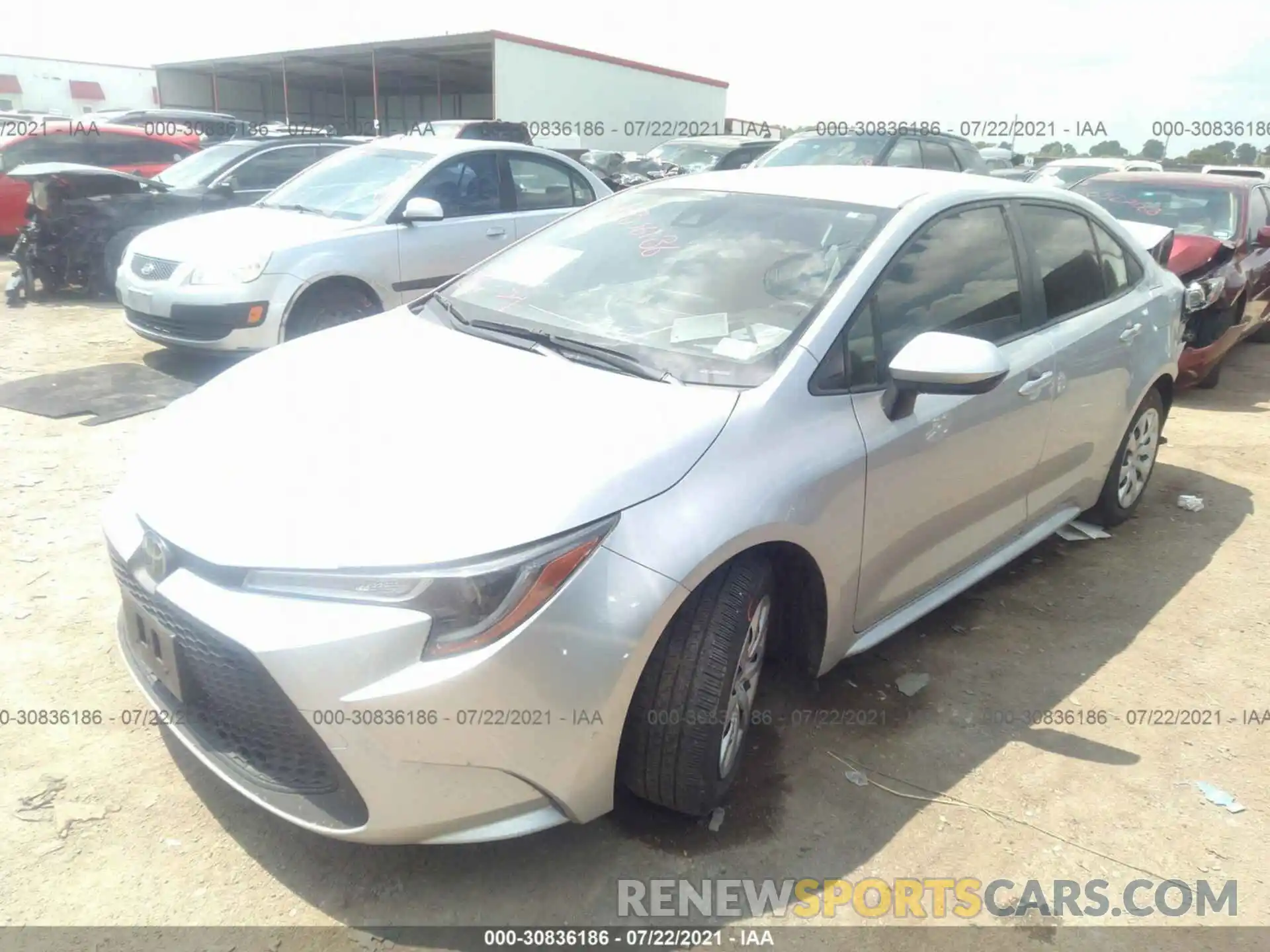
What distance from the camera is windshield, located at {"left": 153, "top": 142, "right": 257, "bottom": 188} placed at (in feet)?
31.4

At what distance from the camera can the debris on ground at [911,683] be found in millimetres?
3238

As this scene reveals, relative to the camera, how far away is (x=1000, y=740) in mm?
2990

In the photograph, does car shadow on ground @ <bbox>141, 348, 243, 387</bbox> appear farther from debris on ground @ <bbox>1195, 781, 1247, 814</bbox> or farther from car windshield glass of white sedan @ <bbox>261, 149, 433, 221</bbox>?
debris on ground @ <bbox>1195, 781, 1247, 814</bbox>

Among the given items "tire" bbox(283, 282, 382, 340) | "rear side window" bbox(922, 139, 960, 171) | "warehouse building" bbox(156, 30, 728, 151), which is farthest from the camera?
"warehouse building" bbox(156, 30, 728, 151)

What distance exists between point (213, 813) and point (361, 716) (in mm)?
852

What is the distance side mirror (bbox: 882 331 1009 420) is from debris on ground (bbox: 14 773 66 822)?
2526mm

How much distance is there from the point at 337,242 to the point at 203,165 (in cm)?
483

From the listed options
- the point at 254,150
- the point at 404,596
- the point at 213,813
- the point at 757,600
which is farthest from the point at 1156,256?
the point at 254,150

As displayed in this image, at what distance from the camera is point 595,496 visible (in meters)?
2.10

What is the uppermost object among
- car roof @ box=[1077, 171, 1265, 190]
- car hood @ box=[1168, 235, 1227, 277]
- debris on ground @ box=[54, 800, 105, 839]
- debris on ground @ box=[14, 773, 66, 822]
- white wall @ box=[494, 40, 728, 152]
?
white wall @ box=[494, 40, 728, 152]

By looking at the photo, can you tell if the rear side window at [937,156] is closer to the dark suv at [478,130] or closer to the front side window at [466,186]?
the front side window at [466,186]

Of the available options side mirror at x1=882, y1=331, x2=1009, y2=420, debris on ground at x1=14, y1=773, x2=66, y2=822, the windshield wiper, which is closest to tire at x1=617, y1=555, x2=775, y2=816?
the windshield wiper

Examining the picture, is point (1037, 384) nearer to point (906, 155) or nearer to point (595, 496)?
point (595, 496)

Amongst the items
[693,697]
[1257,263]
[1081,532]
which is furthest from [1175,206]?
[693,697]
